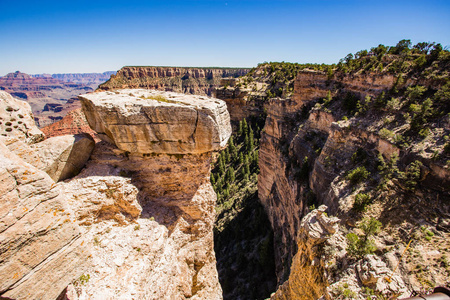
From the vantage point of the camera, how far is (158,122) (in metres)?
11.5

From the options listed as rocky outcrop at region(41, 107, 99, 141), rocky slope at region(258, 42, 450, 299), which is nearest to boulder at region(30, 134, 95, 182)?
rocky outcrop at region(41, 107, 99, 141)

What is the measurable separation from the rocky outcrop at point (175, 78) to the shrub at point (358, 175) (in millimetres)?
131543

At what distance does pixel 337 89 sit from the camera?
2747 centimetres

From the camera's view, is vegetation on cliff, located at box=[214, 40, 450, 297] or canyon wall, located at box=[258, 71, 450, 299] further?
canyon wall, located at box=[258, 71, 450, 299]

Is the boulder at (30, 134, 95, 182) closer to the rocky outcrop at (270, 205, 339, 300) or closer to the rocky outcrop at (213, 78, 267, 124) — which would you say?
the rocky outcrop at (270, 205, 339, 300)

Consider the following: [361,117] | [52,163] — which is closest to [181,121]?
[52,163]

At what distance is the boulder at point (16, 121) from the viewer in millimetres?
9398

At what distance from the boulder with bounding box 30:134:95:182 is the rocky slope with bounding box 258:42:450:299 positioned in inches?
525

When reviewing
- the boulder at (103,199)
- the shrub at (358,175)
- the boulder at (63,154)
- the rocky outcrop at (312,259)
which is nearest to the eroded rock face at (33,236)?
the boulder at (103,199)

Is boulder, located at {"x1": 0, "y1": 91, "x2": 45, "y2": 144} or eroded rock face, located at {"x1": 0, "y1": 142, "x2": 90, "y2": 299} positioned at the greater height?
boulder, located at {"x1": 0, "y1": 91, "x2": 45, "y2": 144}

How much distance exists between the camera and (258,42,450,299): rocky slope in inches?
373

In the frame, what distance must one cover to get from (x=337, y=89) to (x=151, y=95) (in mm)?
24607

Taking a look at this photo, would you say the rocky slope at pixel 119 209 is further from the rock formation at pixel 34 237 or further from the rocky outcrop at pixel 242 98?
the rocky outcrop at pixel 242 98

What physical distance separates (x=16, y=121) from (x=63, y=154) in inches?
92.5
